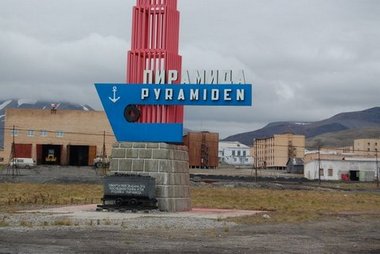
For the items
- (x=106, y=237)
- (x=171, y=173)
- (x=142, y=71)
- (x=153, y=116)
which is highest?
(x=142, y=71)

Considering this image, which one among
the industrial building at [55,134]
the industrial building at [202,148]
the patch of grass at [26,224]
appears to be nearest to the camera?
the patch of grass at [26,224]

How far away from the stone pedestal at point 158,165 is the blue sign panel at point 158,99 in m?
0.46

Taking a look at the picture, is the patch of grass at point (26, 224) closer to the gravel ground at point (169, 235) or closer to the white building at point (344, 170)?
the gravel ground at point (169, 235)

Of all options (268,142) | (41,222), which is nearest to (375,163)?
(268,142)

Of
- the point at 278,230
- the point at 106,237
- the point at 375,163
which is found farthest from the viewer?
the point at 375,163

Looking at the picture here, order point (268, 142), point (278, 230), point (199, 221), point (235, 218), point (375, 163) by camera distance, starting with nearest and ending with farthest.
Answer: point (278, 230)
point (199, 221)
point (235, 218)
point (375, 163)
point (268, 142)

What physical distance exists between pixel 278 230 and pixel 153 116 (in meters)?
8.62

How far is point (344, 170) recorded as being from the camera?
3716 inches

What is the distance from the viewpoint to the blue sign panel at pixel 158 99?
82.7ft

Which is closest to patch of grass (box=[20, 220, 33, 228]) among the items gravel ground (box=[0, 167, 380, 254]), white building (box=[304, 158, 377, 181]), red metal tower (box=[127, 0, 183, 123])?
gravel ground (box=[0, 167, 380, 254])

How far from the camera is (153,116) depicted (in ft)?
86.3

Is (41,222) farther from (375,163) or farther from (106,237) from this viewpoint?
(375,163)

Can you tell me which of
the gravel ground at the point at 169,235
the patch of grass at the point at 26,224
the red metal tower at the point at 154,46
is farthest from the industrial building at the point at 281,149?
the patch of grass at the point at 26,224

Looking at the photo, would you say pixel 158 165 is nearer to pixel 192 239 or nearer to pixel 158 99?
pixel 158 99
